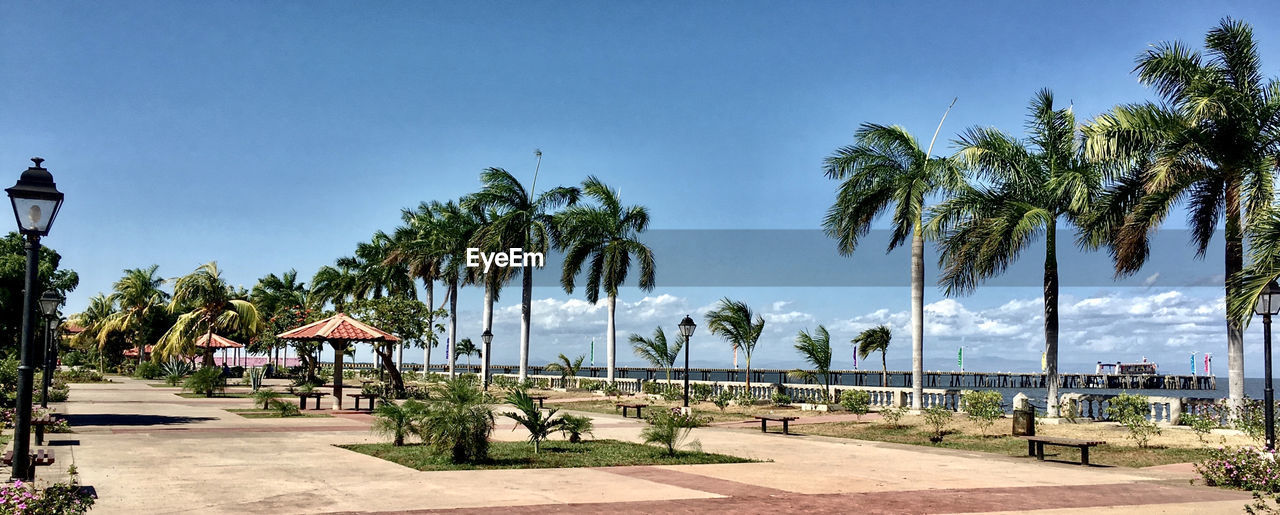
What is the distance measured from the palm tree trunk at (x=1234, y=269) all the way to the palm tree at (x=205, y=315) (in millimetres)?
47920

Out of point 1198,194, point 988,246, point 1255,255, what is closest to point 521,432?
point 988,246

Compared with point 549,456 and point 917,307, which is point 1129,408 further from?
point 549,456

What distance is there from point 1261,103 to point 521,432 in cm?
1807

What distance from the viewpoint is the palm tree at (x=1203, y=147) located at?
20859 mm

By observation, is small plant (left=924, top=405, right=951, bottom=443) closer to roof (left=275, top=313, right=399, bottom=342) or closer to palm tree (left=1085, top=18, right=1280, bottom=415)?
palm tree (left=1085, top=18, right=1280, bottom=415)

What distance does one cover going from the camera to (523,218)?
46.8m

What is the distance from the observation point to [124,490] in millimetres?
11305

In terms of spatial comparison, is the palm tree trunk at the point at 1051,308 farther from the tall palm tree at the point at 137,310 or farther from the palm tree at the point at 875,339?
the tall palm tree at the point at 137,310

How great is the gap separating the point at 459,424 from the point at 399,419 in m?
2.64

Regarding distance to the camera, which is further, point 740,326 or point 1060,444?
point 740,326

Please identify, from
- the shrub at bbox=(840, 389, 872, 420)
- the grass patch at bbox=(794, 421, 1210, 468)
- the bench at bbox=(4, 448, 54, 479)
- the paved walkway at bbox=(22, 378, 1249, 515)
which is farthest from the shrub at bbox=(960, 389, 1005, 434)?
the bench at bbox=(4, 448, 54, 479)

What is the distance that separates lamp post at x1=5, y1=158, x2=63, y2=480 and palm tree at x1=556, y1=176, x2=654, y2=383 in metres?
33.8

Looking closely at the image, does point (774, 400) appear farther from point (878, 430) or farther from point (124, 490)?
point (124, 490)

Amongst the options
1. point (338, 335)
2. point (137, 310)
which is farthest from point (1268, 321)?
point (137, 310)
